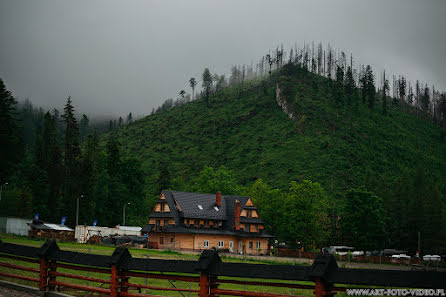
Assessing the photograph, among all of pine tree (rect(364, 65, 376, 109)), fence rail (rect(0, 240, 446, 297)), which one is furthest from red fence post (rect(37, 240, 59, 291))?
pine tree (rect(364, 65, 376, 109))

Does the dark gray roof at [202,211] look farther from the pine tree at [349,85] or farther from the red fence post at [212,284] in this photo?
the pine tree at [349,85]

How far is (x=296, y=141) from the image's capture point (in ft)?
465

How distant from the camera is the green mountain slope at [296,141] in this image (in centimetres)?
12544

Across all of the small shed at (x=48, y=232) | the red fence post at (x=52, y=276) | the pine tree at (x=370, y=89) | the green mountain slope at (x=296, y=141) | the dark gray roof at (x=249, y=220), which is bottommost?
the small shed at (x=48, y=232)

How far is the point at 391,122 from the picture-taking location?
159000mm

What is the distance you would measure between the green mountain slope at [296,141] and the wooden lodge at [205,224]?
35.9 metres

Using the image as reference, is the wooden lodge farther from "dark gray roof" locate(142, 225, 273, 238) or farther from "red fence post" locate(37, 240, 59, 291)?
"red fence post" locate(37, 240, 59, 291)

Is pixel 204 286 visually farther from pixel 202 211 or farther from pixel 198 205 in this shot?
pixel 198 205

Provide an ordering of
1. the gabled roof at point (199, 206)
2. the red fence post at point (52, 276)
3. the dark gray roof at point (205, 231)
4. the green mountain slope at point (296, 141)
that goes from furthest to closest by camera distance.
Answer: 1. the green mountain slope at point (296, 141)
2. the gabled roof at point (199, 206)
3. the dark gray roof at point (205, 231)
4. the red fence post at point (52, 276)

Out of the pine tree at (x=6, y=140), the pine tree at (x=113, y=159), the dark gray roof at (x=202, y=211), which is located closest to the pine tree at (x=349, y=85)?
the pine tree at (x=113, y=159)

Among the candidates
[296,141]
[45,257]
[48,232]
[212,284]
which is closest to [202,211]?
[48,232]

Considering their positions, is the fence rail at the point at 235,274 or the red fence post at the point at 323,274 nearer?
the fence rail at the point at 235,274

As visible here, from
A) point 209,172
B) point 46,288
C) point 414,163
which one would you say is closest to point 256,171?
point 209,172

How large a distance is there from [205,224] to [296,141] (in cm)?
7299
